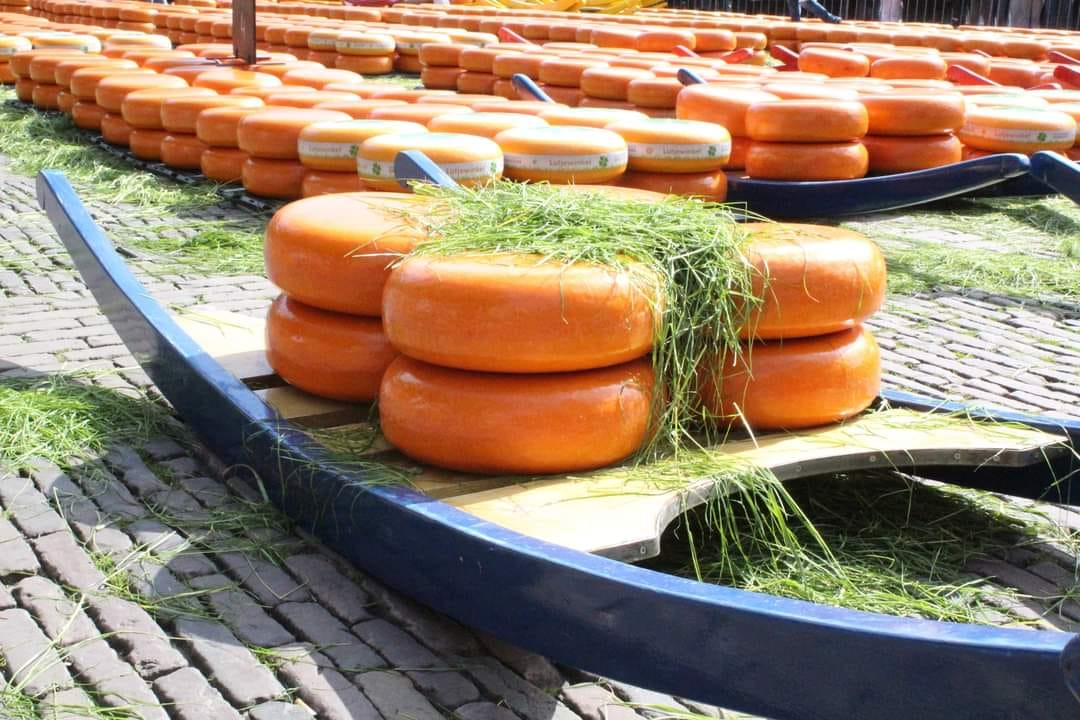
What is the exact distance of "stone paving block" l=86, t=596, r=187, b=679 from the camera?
6.68 feet

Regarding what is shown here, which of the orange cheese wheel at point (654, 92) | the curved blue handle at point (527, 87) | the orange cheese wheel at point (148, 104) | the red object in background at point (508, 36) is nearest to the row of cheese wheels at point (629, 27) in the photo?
the red object in background at point (508, 36)

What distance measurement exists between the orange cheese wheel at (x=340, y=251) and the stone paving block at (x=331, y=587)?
1.74 ft

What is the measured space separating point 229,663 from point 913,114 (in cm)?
483

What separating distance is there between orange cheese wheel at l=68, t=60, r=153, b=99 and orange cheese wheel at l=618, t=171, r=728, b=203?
3.71 meters

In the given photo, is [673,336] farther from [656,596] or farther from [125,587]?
[125,587]

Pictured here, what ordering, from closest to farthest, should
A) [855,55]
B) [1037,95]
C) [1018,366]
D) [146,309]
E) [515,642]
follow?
[515,642] < [146,309] < [1018,366] < [1037,95] < [855,55]

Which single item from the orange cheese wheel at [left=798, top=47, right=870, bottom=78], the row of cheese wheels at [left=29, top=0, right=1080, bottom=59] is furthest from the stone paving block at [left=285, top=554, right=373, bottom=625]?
the row of cheese wheels at [left=29, top=0, right=1080, bottom=59]

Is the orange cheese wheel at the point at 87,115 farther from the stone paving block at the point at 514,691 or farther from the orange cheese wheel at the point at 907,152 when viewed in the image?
the stone paving block at the point at 514,691

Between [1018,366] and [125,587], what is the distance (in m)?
2.75

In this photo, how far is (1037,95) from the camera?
7125 mm

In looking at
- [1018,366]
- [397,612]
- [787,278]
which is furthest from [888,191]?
[397,612]

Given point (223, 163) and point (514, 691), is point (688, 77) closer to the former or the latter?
point (223, 163)

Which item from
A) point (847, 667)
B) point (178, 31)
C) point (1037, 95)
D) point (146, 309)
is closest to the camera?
point (847, 667)

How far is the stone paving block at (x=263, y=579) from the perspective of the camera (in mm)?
2281
